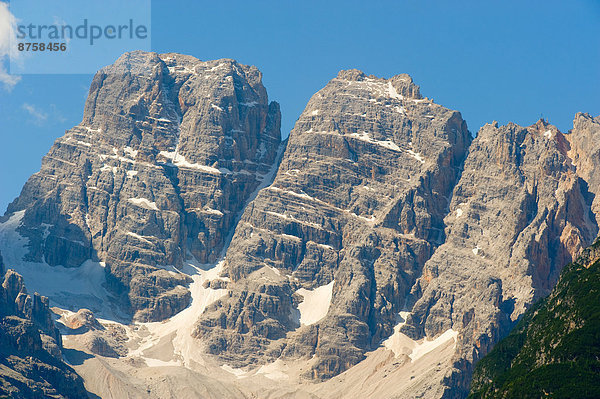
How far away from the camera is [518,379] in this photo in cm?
19362

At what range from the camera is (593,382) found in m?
177

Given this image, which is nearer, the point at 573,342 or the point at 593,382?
the point at 593,382

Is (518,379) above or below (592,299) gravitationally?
below

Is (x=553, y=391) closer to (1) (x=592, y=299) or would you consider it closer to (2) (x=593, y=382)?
(2) (x=593, y=382)

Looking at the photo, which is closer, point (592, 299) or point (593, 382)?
point (593, 382)

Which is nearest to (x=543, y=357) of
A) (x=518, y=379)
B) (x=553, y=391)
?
(x=518, y=379)

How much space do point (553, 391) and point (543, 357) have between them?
63.8 ft

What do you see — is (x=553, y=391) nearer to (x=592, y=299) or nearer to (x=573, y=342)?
(x=573, y=342)

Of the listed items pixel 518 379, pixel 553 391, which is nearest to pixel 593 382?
pixel 553 391

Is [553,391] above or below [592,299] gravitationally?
below

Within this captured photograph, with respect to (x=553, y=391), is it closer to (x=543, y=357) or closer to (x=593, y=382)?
(x=593, y=382)

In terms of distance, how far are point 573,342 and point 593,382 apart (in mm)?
12905

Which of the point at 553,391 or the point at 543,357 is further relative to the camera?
the point at 543,357

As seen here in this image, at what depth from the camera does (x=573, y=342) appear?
18900cm
